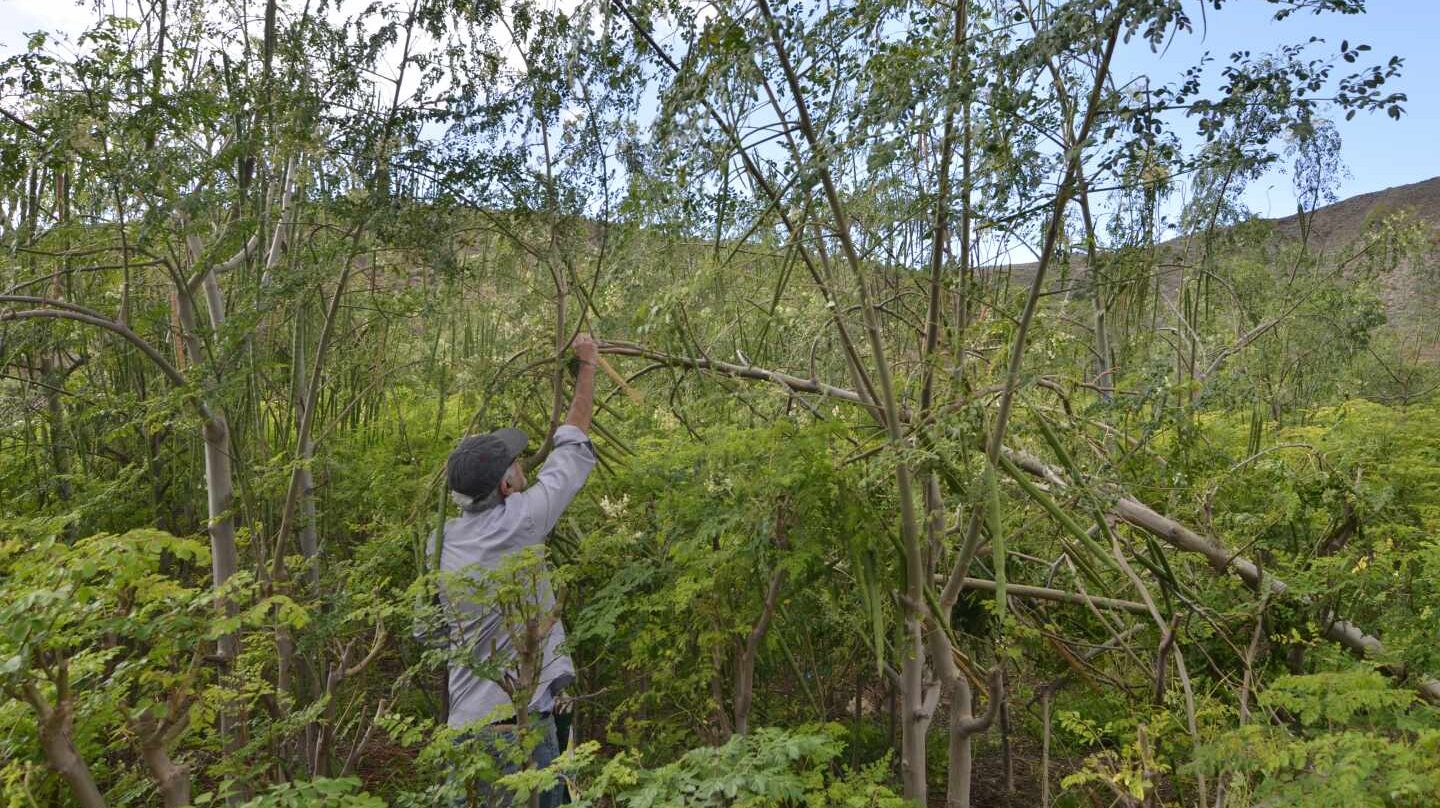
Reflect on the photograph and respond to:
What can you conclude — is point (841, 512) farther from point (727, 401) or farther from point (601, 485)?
point (601, 485)

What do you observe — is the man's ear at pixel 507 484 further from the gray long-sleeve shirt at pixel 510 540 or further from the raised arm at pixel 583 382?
the raised arm at pixel 583 382

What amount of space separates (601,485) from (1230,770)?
2194 millimetres

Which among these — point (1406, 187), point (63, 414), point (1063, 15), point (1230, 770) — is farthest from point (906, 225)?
point (1406, 187)

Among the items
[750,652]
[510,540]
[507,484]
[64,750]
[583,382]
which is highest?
[583,382]

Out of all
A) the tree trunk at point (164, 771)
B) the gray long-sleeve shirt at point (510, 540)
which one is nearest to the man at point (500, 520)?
the gray long-sleeve shirt at point (510, 540)

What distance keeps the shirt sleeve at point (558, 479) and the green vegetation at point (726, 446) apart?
227 mm

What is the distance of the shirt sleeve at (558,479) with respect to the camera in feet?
8.75

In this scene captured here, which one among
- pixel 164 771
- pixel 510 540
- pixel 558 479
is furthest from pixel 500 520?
pixel 164 771

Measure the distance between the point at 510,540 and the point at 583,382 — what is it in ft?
1.72

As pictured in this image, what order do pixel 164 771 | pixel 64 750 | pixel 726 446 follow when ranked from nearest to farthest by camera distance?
pixel 64 750 < pixel 164 771 < pixel 726 446

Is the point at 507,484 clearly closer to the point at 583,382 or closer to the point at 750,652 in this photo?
the point at 583,382

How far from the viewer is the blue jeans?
6.81 ft

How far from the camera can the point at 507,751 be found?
2.03 m

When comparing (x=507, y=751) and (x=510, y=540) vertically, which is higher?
(x=510, y=540)
